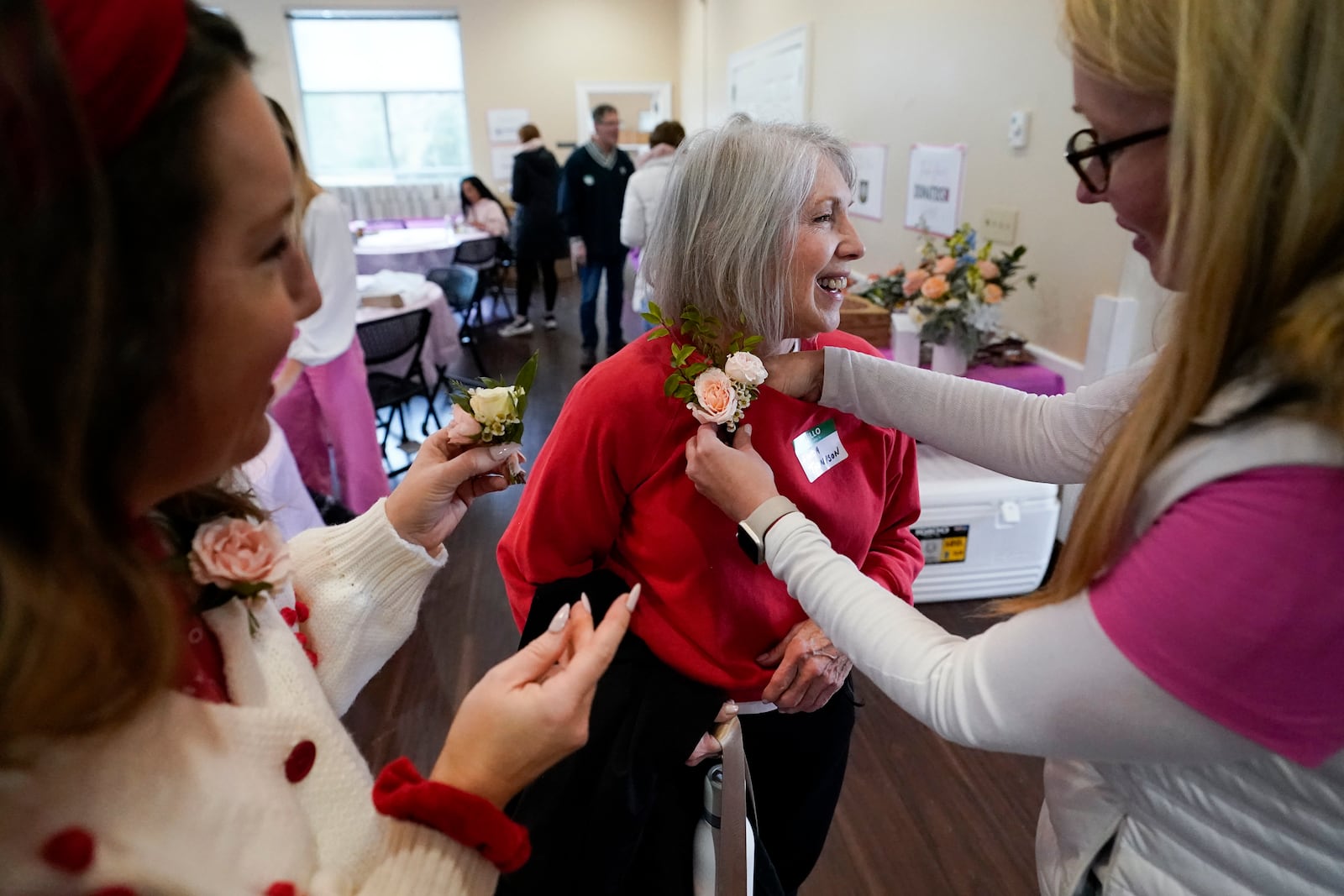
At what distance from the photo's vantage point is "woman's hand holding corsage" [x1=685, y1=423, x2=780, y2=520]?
1.07m

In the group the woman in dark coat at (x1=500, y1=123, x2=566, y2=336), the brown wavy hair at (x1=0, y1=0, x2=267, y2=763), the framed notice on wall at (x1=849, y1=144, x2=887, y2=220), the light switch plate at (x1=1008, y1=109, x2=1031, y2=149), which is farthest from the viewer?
the woman in dark coat at (x1=500, y1=123, x2=566, y2=336)

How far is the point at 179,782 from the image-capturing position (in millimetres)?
573

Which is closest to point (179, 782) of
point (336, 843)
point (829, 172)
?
point (336, 843)

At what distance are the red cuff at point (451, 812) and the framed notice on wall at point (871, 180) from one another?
4.43m

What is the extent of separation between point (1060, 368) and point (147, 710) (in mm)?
3269

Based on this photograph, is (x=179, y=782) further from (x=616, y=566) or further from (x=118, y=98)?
(x=616, y=566)

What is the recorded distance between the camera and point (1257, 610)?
0.59 meters

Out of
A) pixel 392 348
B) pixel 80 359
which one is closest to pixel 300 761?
pixel 80 359

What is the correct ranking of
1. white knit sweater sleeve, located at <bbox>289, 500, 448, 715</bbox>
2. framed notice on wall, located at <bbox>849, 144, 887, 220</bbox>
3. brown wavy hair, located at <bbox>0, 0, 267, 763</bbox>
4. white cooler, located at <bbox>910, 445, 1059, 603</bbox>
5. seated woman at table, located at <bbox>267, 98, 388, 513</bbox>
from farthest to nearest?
1. framed notice on wall, located at <bbox>849, 144, 887, 220</bbox>
2. white cooler, located at <bbox>910, 445, 1059, 603</bbox>
3. seated woman at table, located at <bbox>267, 98, 388, 513</bbox>
4. white knit sweater sleeve, located at <bbox>289, 500, 448, 715</bbox>
5. brown wavy hair, located at <bbox>0, 0, 267, 763</bbox>

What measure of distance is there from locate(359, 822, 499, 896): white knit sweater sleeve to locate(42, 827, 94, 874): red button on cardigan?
9.2 inches

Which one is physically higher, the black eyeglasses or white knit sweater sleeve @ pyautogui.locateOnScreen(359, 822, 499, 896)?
the black eyeglasses

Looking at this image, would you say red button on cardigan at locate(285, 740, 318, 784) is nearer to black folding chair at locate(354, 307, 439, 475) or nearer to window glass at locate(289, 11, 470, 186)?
black folding chair at locate(354, 307, 439, 475)

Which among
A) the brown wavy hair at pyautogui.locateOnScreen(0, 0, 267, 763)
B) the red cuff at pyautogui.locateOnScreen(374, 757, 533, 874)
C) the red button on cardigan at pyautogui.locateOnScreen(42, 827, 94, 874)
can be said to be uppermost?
the brown wavy hair at pyautogui.locateOnScreen(0, 0, 267, 763)

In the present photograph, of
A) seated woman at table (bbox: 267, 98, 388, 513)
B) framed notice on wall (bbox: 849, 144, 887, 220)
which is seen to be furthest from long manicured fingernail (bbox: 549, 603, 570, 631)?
framed notice on wall (bbox: 849, 144, 887, 220)
